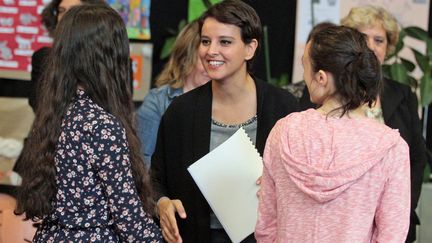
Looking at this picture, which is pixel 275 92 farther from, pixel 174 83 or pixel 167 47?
pixel 167 47

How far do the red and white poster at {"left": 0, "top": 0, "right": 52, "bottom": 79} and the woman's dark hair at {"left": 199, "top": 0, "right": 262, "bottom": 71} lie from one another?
2.16 m

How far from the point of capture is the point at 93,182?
1.96m

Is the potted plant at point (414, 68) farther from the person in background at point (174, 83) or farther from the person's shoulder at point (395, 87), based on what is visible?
the person in background at point (174, 83)

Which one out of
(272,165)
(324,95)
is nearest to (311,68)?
(324,95)

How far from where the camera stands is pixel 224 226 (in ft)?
7.66

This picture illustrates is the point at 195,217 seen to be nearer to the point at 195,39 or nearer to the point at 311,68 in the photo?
the point at 311,68

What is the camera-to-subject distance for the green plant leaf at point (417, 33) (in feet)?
14.0

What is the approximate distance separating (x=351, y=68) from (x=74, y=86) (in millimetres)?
761

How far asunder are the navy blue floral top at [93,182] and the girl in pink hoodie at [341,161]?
411 mm

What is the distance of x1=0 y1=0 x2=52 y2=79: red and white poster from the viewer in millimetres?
4383

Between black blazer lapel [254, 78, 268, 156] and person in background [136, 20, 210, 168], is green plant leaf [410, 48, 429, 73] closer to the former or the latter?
person in background [136, 20, 210, 168]

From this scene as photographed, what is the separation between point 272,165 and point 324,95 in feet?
0.76

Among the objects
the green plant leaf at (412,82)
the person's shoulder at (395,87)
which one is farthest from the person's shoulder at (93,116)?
the green plant leaf at (412,82)

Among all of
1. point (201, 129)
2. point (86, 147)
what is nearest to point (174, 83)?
point (201, 129)
